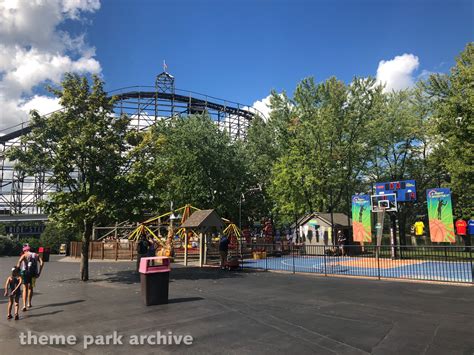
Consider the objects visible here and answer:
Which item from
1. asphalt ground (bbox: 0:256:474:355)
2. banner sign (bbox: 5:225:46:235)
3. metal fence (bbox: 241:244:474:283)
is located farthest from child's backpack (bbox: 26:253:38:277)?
banner sign (bbox: 5:225:46:235)

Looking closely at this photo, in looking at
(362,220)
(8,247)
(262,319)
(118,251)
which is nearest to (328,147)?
(362,220)

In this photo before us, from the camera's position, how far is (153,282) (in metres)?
10.7

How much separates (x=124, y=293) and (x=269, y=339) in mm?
7298

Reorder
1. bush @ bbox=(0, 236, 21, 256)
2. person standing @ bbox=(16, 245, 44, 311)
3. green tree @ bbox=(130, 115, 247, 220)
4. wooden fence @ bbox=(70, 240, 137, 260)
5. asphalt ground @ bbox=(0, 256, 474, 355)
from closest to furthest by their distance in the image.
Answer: asphalt ground @ bbox=(0, 256, 474, 355) < person standing @ bbox=(16, 245, 44, 311) < wooden fence @ bbox=(70, 240, 137, 260) < green tree @ bbox=(130, 115, 247, 220) < bush @ bbox=(0, 236, 21, 256)

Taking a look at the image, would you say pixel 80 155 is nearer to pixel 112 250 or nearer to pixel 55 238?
pixel 112 250

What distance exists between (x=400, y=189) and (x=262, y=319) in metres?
21.0

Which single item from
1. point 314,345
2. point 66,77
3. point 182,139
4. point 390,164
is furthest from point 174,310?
point 390,164

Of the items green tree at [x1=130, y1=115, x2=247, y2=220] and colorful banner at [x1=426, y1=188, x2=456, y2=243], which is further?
green tree at [x1=130, y1=115, x2=247, y2=220]

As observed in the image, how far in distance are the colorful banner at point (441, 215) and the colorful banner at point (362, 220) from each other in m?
4.52

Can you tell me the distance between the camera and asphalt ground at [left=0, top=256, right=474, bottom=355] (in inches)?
266

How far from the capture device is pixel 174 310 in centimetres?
981

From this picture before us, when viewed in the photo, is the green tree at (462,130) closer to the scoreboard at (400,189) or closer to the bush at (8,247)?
the scoreboard at (400,189)

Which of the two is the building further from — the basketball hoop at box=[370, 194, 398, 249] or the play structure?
the play structure

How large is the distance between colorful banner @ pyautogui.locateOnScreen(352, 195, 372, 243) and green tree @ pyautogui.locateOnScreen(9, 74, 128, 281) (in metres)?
17.9
